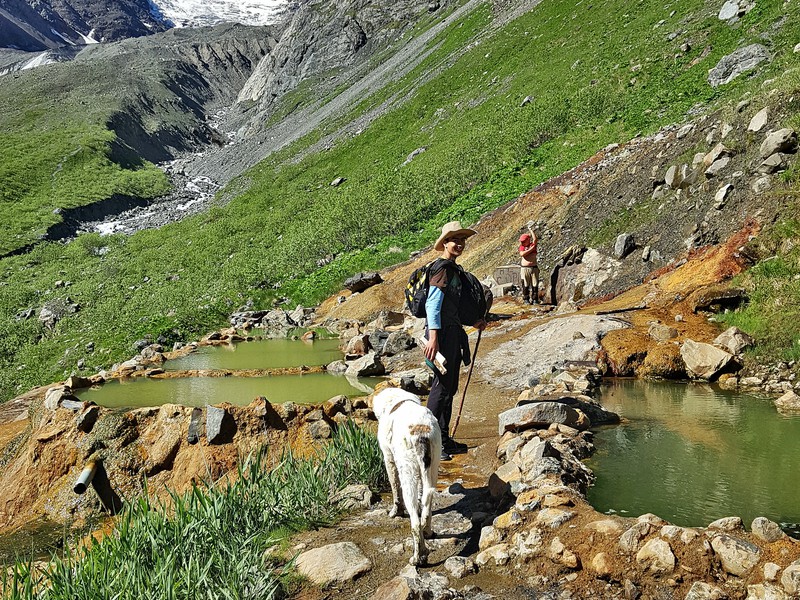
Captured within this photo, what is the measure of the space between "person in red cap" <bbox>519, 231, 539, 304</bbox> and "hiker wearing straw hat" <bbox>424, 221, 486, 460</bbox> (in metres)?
8.75

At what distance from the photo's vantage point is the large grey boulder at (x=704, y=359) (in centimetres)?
870

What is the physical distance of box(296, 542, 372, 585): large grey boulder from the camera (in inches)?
173

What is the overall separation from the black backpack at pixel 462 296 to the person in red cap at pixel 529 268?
8514 mm

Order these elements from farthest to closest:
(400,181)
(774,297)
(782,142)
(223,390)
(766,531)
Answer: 1. (400,181)
2. (782,142)
3. (223,390)
4. (774,297)
5. (766,531)

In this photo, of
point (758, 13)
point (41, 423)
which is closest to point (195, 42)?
point (758, 13)

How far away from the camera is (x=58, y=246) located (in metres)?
44.1

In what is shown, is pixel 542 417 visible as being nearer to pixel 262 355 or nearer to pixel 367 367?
pixel 367 367

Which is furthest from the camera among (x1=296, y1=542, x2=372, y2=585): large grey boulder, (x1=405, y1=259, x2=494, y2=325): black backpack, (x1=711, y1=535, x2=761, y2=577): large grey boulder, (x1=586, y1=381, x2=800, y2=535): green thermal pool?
(x1=405, y1=259, x2=494, y2=325): black backpack

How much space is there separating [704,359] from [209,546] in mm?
7403

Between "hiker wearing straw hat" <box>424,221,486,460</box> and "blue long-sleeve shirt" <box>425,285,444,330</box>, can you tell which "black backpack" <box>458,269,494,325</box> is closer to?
"hiker wearing straw hat" <box>424,221,486,460</box>

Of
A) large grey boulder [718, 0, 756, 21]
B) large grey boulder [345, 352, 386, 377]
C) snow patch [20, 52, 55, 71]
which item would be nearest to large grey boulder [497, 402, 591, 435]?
large grey boulder [345, 352, 386, 377]

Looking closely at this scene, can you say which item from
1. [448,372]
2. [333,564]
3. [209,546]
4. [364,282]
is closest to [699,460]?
[448,372]

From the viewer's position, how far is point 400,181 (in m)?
32.8

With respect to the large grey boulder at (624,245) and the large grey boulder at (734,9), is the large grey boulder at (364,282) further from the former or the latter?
the large grey boulder at (734,9)
